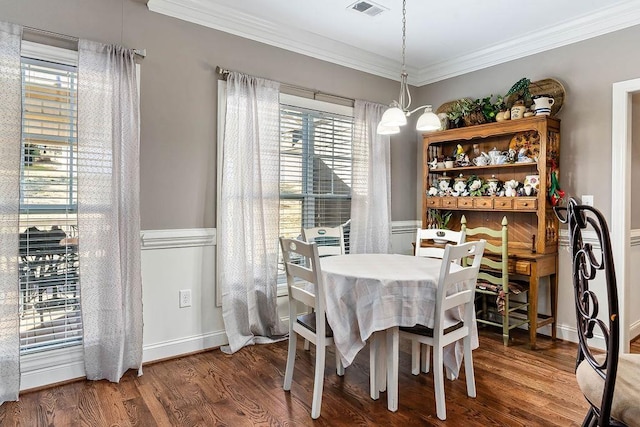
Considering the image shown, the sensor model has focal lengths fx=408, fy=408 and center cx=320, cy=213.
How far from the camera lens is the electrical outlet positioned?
→ 298 cm

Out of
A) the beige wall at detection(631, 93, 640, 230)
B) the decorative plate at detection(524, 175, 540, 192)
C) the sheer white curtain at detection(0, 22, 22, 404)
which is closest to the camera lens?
the sheer white curtain at detection(0, 22, 22, 404)

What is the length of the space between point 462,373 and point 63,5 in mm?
3449

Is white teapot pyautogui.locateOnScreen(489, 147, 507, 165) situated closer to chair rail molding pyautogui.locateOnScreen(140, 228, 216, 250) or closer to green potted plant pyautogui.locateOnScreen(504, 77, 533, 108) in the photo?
green potted plant pyautogui.locateOnScreen(504, 77, 533, 108)

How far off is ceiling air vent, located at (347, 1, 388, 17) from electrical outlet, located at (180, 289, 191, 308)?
7.93ft

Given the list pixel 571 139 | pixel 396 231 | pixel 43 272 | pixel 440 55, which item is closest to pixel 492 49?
pixel 440 55

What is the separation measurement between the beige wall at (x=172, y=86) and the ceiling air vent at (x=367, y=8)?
2.57ft

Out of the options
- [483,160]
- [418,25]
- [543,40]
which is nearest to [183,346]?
[483,160]

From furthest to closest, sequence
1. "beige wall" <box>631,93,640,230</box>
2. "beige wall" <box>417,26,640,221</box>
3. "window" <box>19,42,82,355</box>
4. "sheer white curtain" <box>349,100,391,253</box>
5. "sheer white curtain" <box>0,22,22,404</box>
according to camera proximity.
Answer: "sheer white curtain" <box>349,100,391,253</box> → "beige wall" <box>631,93,640,230</box> → "beige wall" <box>417,26,640,221</box> → "window" <box>19,42,82,355</box> → "sheer white curtain" <box>0,22,22,404</box>

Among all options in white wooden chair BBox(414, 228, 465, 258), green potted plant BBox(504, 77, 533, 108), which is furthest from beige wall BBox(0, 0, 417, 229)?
green potted plant BBox(504, 77, 533, 108)

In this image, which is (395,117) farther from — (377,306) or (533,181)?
(533,181)

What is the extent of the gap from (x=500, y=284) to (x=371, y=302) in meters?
1.58

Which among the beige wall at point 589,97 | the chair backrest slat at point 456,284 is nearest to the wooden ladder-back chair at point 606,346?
the chair backrest slat at point 456,284

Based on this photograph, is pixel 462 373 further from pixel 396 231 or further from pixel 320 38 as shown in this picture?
pixel 320 38

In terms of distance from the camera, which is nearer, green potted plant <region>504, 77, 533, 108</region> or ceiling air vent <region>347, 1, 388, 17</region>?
ceiling air vent <region>347, 1, 388, 17</region>
